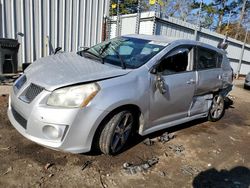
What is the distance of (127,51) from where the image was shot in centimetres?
402

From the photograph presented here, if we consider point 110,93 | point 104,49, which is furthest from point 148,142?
point 104,49

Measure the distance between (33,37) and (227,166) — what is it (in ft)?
22.0

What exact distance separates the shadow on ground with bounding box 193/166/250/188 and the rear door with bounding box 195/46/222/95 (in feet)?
4.91

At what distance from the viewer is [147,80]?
11.3 feet

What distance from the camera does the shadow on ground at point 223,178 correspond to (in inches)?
121

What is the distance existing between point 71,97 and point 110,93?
1.53 feet

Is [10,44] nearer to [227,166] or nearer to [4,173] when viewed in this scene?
[4,173]

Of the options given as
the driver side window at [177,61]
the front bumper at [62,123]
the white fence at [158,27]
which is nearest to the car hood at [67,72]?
the front bumper at [62,123]

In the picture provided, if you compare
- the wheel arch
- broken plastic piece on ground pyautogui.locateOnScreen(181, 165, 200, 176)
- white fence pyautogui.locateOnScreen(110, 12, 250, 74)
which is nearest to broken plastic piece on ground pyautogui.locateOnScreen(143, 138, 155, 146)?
the wheel arch

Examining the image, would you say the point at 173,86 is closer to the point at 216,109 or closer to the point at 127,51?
the point at 127,51

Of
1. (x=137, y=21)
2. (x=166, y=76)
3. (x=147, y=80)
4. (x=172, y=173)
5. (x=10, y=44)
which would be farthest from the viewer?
(x=137, y=21)

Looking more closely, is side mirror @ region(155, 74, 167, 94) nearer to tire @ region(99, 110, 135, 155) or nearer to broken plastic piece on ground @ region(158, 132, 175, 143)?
tire @ region(99, 110, 135, 155)

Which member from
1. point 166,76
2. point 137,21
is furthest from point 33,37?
point 166,76

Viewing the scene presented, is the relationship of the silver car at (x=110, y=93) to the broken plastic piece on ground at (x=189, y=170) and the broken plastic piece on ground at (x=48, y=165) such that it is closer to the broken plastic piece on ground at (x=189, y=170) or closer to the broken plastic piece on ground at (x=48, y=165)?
the broken plastic piece on ground at (x=48, y=165)
